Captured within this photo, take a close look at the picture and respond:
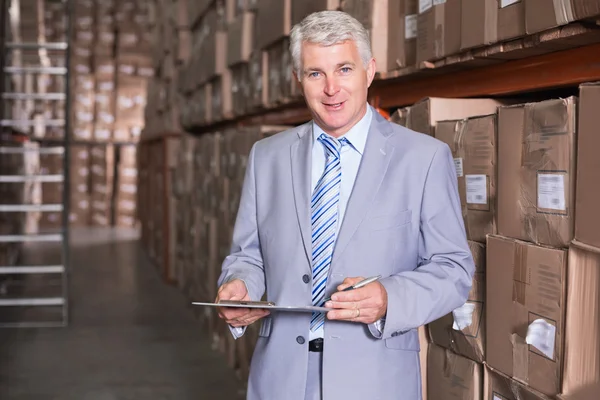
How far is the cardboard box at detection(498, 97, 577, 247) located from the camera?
1792mm

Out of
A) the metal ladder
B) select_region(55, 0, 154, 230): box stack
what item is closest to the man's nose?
the metal ladder

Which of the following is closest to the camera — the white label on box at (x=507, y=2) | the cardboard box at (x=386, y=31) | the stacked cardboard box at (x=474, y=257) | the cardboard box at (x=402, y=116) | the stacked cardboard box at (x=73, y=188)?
the white label on box at (x=507, y=2)

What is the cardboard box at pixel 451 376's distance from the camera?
2256mm

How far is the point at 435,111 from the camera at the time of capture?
2.50 meters

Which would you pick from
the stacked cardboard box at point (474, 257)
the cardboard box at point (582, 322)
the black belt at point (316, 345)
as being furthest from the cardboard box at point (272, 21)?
the cardboard box at point (582, 322)

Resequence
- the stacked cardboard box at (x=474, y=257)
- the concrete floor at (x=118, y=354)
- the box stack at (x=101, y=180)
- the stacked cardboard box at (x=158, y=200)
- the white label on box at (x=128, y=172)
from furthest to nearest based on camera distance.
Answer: the box stack at (x=101, y=180) < the white label on box at (x=128, y=172) < the stacked cardboard box at (x=158, y=200) < the concrete floor at (x=118, y=354) < the stacked cardboard box at (x=474, y=257)

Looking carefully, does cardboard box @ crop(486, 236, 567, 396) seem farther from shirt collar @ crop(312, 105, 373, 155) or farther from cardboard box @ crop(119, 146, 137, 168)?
cardboard box @ crop(119, 146, 137, 168)

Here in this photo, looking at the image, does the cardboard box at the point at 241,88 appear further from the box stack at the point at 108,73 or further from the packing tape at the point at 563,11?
the box stack at the point at 108,73

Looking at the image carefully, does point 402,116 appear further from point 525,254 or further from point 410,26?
point 525,254

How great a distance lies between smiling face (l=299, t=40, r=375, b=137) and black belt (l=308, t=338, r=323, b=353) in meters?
0.53

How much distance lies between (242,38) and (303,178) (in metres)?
3.13

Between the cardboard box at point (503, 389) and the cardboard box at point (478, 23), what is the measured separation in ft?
3.12

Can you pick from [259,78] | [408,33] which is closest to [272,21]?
[259,78]

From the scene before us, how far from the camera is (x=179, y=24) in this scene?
750 cm
